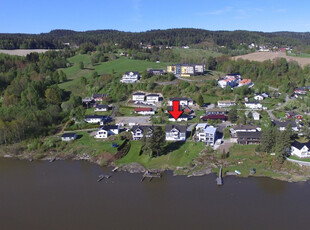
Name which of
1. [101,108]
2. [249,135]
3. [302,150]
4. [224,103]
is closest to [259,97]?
[224,103]

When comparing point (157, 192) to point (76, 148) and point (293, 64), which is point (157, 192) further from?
point (293, 64)

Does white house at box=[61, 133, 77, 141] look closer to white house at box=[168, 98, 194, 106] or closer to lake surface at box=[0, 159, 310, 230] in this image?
lake surface at box=[0, 159, 310, 230]

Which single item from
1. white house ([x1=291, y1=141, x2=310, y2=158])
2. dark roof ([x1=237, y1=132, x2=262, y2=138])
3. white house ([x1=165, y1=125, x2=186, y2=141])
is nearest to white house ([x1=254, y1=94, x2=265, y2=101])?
dark roof ([x1=237, y1=132, x2=262, y2=138])

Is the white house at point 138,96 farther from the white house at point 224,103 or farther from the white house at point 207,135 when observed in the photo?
the white house at point 207,135

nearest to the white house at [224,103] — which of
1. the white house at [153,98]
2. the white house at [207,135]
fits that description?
the white house at [153,98]

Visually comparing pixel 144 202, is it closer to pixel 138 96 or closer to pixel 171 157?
pixel 171 157

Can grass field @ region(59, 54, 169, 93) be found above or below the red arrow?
above
